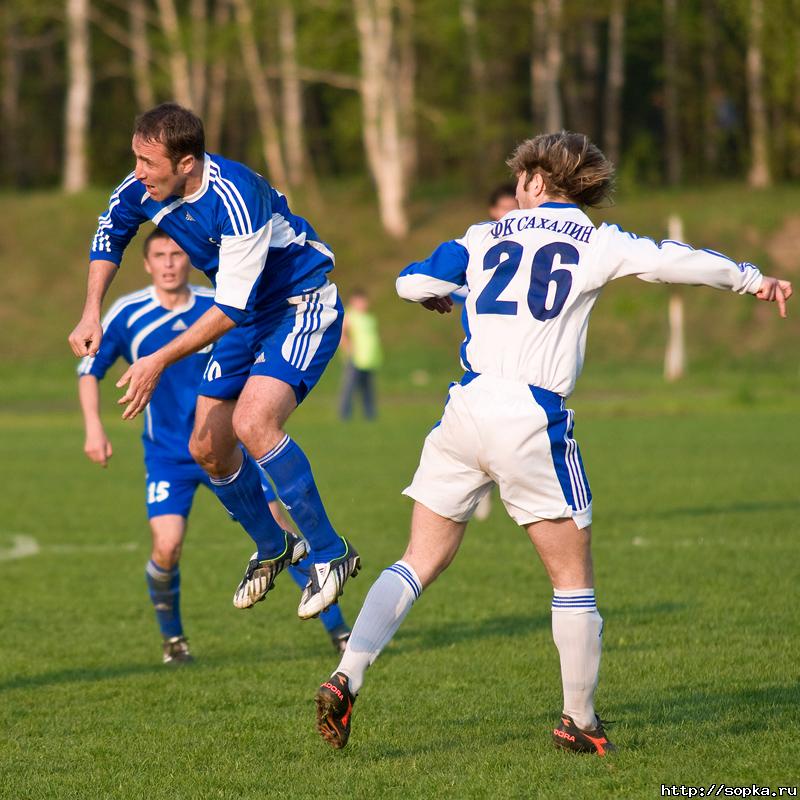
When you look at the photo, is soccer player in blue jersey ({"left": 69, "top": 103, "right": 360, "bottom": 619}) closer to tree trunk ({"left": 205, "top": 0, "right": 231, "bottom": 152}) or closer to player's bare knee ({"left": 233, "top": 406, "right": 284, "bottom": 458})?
player's bare knee ({"left": 233, "top": 406, "right": 284, "bottom": 458})

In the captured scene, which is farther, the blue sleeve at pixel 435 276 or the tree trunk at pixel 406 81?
the tree trunk at pixel 406 81

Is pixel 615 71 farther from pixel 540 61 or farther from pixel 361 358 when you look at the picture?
pixel 361 358

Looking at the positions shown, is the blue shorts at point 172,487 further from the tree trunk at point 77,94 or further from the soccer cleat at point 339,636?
the tree trunk at point 77,94

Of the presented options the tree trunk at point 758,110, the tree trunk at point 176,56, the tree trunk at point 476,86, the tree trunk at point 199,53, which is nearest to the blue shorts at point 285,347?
the tree trunk at point 476,86

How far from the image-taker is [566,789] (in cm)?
460

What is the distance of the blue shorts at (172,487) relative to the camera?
24.2 ft

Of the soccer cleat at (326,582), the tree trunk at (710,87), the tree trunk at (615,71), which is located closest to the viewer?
the soccer cleat at (326,582)

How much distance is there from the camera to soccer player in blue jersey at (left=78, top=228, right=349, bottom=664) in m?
7.29

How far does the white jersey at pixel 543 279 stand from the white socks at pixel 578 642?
763 millimetres

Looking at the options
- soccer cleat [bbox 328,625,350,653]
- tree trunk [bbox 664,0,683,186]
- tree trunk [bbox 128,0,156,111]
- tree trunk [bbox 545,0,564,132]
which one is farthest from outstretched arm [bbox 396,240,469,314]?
tree trunk [bbox 664,0,683,186]

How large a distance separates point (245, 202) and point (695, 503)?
8167mm

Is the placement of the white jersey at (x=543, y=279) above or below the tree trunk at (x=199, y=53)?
below

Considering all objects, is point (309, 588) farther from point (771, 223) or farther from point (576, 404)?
point (771, 223)

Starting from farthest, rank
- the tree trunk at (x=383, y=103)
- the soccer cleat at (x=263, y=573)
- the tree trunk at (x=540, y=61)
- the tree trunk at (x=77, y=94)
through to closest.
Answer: the tree trunk at (x=540, y=61)
the tree trunk at (x=77, y=94)
the tree trunk at (x=383, y=103)
the soccer cleat at (x=263, y=573)
